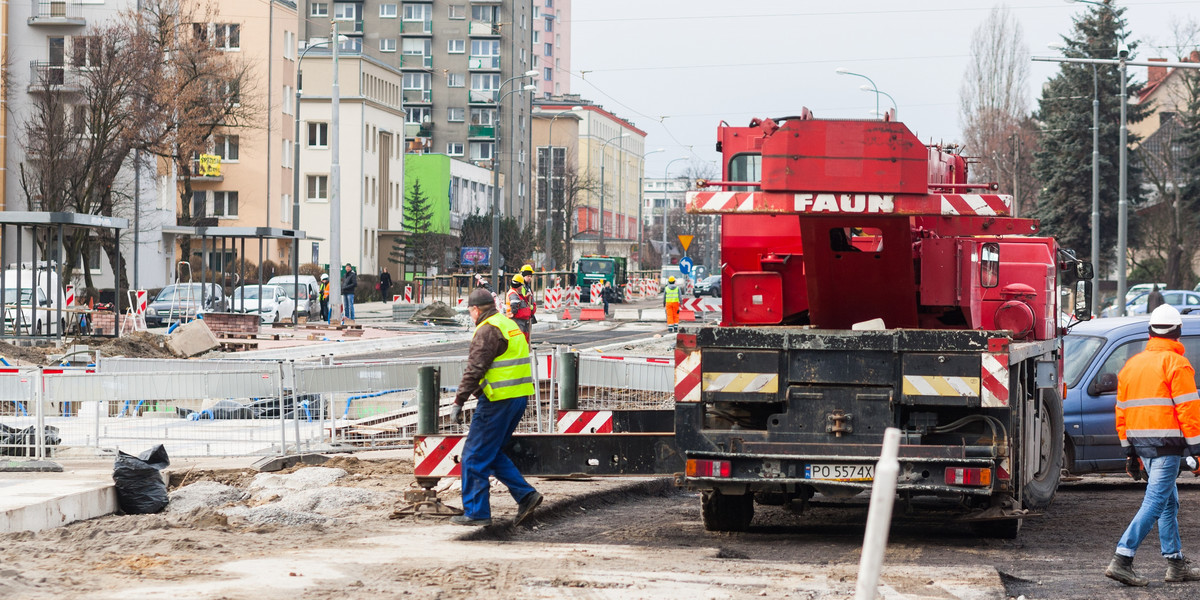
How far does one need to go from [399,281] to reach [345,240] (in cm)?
554

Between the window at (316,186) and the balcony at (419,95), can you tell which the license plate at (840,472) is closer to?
the window at (316,186)

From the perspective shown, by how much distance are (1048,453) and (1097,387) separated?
1724 mm

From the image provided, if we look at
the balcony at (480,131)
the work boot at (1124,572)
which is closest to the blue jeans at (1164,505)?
the work boot at (1124,572)

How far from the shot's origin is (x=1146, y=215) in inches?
2616

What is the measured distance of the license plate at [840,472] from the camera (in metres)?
9.02

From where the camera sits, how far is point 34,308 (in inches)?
1168

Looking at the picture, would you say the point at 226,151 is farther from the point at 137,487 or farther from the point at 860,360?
the point at 860,360

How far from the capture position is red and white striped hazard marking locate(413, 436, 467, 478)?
10312mm

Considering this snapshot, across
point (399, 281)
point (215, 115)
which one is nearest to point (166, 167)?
point (215, 115)

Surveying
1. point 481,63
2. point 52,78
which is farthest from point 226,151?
point 481,63

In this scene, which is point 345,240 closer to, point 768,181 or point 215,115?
point 215,115

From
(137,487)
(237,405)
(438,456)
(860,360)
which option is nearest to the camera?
(860,360)

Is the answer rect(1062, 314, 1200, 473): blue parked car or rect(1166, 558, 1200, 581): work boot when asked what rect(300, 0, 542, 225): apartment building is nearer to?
rect(1062, 314, 1200, 473): blue parked car

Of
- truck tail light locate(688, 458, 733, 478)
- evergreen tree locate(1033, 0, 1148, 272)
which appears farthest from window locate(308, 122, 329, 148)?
truck tail light locate(688, 458, 733, 478)
